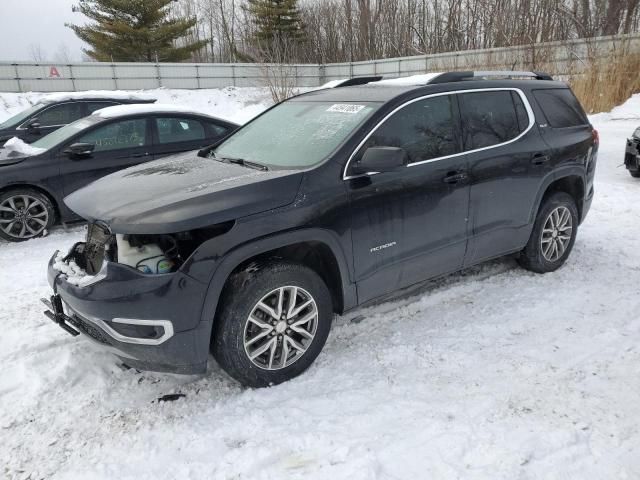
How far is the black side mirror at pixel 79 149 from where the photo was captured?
6.16m

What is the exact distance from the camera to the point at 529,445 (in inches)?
96.0

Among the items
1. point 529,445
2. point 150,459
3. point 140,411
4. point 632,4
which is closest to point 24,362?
point 140,411

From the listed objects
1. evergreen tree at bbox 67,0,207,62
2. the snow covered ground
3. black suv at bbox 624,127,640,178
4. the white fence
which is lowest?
the snow covered ground

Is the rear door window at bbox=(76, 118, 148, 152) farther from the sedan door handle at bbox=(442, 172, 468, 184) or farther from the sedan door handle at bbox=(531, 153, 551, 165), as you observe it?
the sedan door handle at bbox=(531, 153, 551, 165)

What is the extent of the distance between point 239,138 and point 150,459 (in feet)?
8.46

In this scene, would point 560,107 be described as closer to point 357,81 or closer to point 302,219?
point 357,81

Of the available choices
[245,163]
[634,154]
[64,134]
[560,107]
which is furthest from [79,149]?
[634,154]

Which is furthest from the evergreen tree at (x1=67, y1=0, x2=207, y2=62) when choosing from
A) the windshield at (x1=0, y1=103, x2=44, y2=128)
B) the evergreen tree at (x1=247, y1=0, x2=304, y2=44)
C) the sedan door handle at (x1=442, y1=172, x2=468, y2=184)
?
the sedan door handle at (x1=442, y1=172, x2=468, y2=184)

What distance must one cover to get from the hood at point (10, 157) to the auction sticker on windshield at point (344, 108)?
446 cm

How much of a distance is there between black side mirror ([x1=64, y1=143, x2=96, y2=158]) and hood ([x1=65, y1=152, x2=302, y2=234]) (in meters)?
3.26

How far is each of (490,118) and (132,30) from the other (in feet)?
110

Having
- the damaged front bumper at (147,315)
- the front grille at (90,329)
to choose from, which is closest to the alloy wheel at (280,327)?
the damaged front bumper at (147,315)

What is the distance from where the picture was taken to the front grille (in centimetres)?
272

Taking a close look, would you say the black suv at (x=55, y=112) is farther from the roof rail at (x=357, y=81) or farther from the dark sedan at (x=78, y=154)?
the roof rail at (x=357, y=81)
